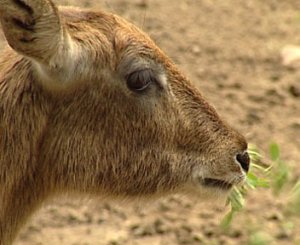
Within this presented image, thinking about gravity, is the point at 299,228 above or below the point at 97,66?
below

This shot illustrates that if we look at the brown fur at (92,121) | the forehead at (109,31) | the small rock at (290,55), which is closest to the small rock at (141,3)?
the small rock at (290,55)

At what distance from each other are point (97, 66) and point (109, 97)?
0.15m

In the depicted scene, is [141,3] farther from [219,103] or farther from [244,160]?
[244,160]

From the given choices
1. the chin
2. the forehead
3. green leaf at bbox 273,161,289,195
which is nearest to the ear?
the forehead

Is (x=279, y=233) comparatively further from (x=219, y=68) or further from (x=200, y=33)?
(x=200, y=33)

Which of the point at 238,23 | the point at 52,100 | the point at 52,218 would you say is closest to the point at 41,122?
the point at 52,100

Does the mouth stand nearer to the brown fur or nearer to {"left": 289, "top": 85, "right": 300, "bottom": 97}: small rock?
the brown fur

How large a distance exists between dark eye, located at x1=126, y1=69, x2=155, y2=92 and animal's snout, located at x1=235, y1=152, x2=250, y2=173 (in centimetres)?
59

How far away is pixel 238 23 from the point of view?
32.6 ft

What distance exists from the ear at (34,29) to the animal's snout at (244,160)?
1080 mm

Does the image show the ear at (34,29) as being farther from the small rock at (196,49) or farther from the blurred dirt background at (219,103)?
the small rock at (196,49)

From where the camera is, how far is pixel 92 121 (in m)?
5.31

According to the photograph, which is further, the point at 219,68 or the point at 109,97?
the point at 219,68

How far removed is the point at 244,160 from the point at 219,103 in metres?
2.90
